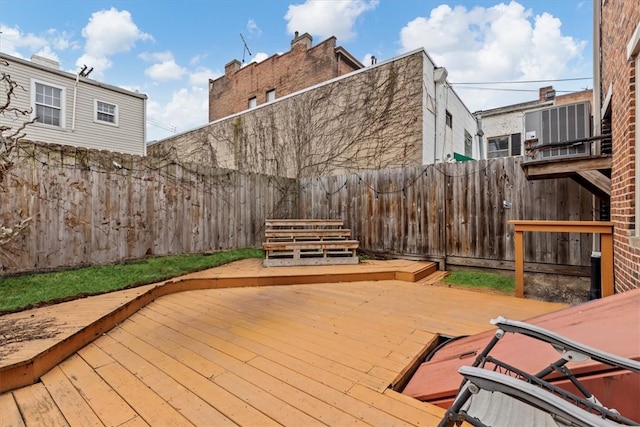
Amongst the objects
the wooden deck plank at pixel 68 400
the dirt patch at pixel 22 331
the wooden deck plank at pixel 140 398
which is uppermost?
the dirt patch at pixel 22 331

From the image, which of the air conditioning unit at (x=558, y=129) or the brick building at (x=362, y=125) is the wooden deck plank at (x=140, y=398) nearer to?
the air conditioning unit at (x=558, y=129)

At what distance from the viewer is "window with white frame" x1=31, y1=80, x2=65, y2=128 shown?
8.67 meters

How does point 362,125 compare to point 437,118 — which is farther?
point 362,125

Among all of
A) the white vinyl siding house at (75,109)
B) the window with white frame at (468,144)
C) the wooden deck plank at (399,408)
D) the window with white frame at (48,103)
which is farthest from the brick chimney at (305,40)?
the wooden deck plank at (399,408)

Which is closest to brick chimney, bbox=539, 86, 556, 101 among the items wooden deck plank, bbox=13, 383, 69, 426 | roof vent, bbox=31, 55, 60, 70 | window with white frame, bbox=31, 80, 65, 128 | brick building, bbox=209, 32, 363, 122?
brick building, bbox=209, 32, 363, 122

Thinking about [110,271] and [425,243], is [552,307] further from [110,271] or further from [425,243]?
[110,271]

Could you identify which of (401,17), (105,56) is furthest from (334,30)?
(105,56)

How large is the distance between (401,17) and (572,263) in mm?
7357

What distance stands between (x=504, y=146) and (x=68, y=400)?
14331 mm

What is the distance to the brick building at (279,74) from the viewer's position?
1067 cm

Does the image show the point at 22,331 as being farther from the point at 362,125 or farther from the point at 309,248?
the point at 362,125

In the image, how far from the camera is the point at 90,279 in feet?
11.4

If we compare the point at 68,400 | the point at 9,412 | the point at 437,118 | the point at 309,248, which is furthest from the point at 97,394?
the point at 437,118

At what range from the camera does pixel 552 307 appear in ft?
9.66
